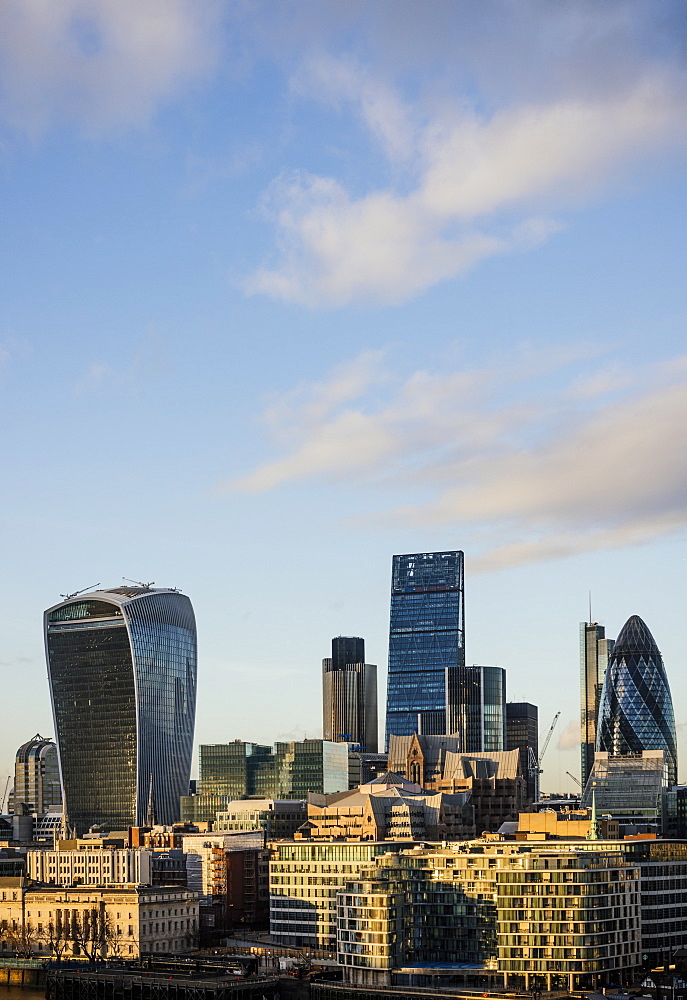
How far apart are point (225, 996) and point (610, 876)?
159 feet

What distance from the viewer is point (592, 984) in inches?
7013

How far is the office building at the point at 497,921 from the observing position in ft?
592

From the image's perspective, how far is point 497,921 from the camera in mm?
187625

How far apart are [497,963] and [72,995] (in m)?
55.9

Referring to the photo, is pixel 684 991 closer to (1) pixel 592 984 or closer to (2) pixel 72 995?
(1) pixel 592 984

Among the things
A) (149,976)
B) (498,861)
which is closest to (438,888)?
(498,861)

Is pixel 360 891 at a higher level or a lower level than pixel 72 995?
higher

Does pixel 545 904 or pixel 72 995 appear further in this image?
pixel 72 995

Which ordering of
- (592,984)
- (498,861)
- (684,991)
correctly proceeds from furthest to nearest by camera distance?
1. (498,861)
2. (592,984)
3. (684,991)

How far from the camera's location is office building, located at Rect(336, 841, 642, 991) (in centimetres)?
18038

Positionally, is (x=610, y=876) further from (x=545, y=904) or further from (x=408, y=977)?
(x=408, y=977)

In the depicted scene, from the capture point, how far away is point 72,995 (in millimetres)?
198375

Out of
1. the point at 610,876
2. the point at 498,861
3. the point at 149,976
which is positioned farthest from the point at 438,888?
the point at 149,976

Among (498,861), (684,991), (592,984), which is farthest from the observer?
(498,861)
